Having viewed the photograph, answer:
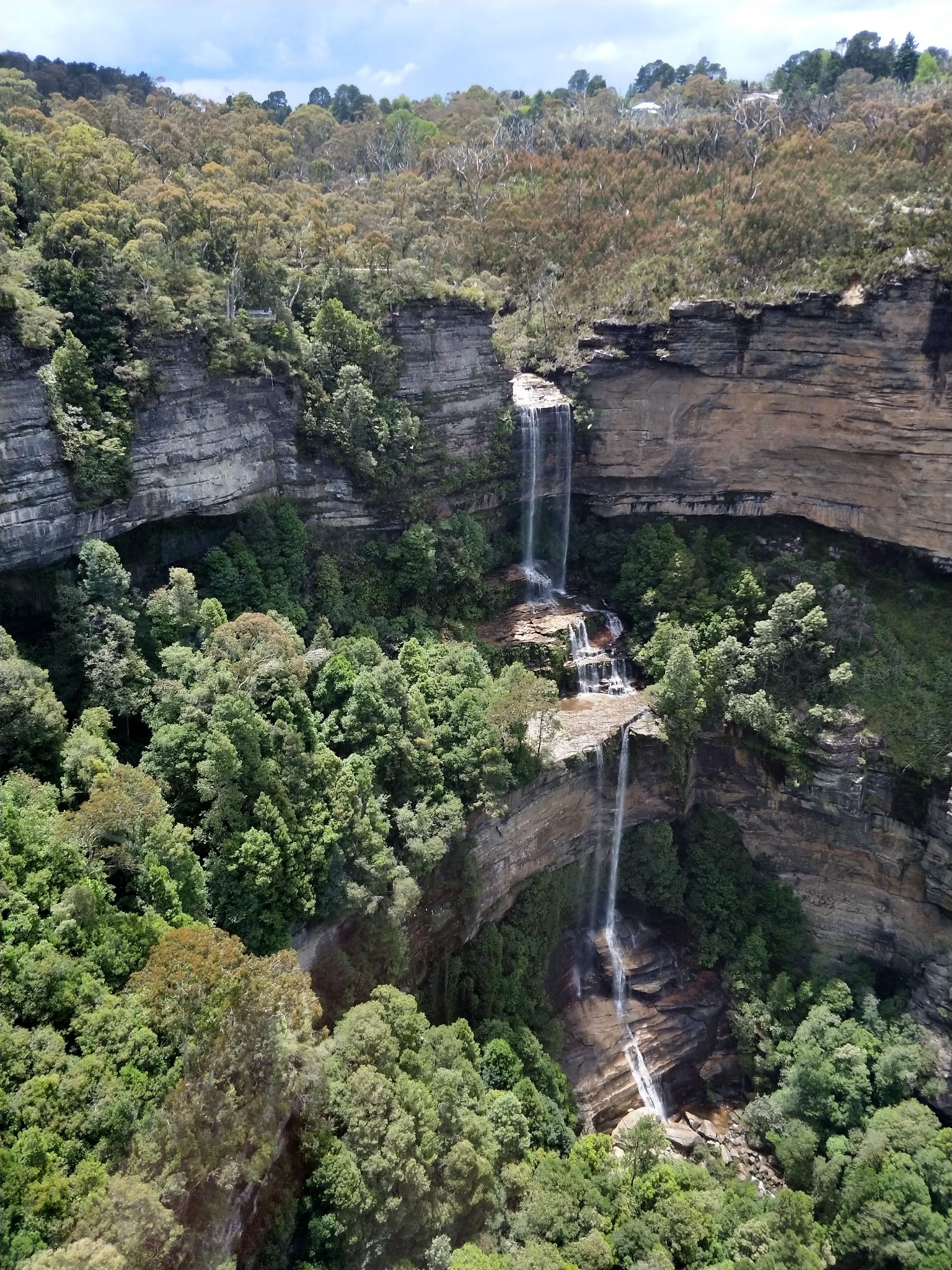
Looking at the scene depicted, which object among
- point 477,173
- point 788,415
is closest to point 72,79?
point 477,173

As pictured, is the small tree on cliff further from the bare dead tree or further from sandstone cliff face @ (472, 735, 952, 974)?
the bare dead tree

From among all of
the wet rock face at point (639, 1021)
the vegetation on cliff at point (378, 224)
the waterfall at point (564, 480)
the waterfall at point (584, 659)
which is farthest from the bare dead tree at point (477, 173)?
the wet rock face at point (639, 1021)

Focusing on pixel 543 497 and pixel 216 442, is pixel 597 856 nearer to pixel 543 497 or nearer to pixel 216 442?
pixel 543 497

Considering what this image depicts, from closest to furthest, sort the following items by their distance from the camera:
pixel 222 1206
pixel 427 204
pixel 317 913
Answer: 1. pixel 222 1206
2. pixel 317 913
3. pixel 427 204

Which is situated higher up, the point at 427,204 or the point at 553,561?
the point at 427,204

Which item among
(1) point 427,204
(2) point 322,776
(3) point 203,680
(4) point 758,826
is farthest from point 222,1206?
(1) point 427,204

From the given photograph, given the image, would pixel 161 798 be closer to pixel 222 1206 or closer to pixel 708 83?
pixel 222 1206

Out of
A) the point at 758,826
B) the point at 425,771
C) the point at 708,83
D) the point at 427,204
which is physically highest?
the point at 708,83
